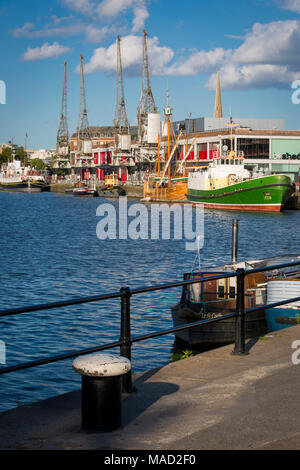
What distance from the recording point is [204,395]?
21.2 feet

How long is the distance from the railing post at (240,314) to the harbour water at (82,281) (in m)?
4.91

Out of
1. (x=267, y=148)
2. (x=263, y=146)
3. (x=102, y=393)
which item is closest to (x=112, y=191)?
(x=263, y=146)

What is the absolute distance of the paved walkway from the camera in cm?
524

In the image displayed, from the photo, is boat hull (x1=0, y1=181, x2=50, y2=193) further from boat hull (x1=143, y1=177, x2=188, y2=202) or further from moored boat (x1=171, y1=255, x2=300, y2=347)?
moored boat (x1=171, y1=255, x2=300, y2=347)

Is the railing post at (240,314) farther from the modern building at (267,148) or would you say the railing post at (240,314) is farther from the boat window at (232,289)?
the modern building at (267,148)

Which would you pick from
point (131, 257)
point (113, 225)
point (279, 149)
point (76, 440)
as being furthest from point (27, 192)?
point (76, 440)

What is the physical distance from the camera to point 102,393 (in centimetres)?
551

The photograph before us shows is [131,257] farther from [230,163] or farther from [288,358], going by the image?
[230,163]

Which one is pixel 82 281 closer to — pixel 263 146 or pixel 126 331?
pixel 126 331

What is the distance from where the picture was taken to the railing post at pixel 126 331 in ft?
21.0

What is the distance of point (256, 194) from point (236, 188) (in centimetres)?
236

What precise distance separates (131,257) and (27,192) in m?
131

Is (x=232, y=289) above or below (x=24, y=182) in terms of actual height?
below

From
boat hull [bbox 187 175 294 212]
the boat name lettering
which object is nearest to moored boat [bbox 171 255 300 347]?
the boat name lettering
